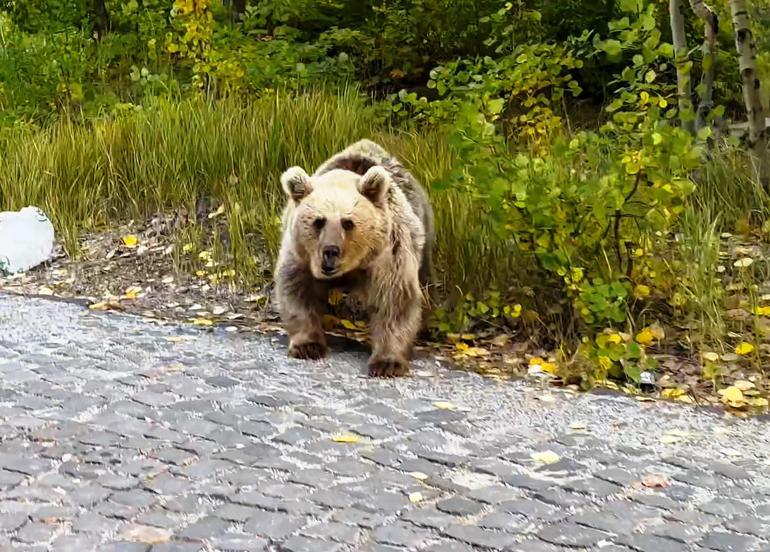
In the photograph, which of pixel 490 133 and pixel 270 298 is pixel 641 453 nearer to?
pixel 490 133

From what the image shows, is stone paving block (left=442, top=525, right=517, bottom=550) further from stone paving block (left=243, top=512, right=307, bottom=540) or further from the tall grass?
the tall grass

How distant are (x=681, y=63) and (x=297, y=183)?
239 cm

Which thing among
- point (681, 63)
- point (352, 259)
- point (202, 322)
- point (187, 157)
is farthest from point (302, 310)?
point (187, 157)

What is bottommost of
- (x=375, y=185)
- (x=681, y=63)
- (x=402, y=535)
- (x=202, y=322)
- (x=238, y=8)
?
(x=402, y=535)

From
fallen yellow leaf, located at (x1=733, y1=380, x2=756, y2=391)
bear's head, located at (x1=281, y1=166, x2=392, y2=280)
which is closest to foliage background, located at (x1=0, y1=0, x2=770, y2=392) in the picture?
fallen yellow leaf, located at (x1=733, y1=380, x2=756, y2=391)

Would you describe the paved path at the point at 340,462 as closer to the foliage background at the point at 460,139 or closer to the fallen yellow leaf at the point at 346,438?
the fallen yellow leaf at the point at 346,438

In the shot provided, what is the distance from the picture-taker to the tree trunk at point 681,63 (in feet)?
18.9

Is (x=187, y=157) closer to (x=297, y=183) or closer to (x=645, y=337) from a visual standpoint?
(x=297, y=183)

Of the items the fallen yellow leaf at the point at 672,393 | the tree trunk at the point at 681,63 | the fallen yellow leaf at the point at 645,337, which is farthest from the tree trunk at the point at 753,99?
the fallen yellow leaf at the point at 672,393

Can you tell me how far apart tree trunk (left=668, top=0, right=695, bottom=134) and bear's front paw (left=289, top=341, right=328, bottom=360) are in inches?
83.0

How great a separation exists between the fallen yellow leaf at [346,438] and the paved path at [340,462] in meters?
0.02

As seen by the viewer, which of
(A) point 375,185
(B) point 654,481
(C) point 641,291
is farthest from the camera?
(C) point 641,291

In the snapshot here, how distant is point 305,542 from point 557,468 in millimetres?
1066

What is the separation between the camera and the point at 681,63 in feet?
19.8
